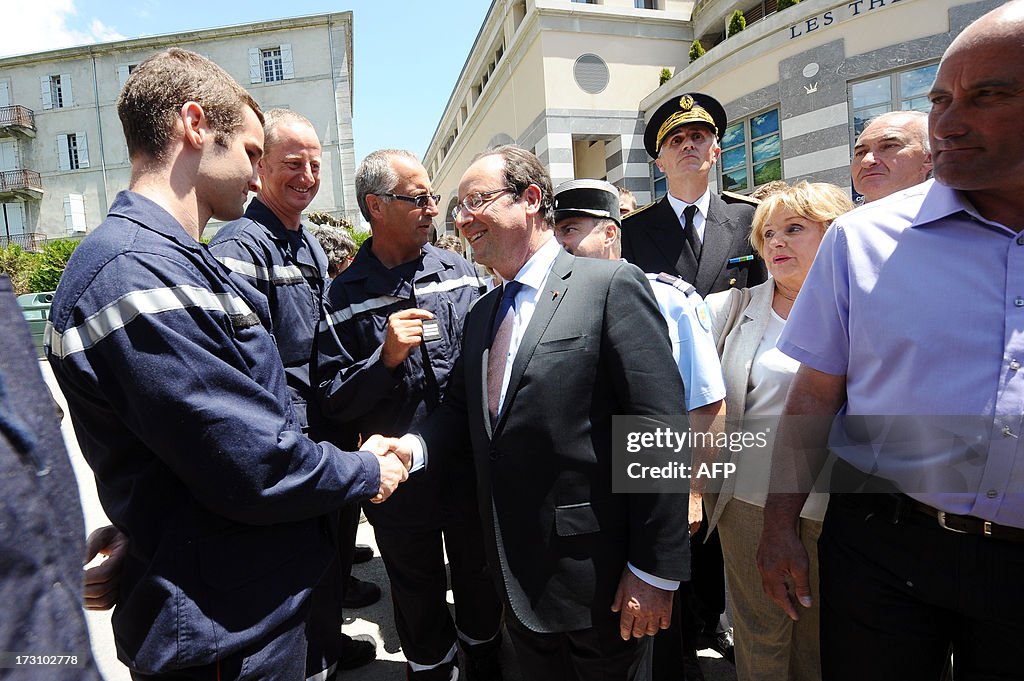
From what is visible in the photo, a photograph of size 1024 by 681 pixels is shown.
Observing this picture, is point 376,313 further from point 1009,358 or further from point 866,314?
point 1009,358

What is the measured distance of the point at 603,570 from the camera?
179cm

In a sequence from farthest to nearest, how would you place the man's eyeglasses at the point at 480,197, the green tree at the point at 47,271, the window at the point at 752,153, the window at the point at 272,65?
the window at the point at 272,65
the green tree at the point at 47,271
the window at the point at 752,153
the man's eyeglasses at the point at 480,197

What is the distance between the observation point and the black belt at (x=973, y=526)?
1352mm

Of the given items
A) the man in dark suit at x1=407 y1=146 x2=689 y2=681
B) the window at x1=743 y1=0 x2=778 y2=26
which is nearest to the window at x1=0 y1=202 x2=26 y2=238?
the window at x1=743 y1=0 x2=778 y2=26

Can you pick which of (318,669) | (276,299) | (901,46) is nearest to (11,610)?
(318,669)

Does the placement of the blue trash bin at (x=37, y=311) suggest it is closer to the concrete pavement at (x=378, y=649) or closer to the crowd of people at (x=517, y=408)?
the concrete pavement at (x=378, y=649)

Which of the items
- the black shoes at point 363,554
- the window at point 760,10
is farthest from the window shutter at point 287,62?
the black shoes at point 363,554

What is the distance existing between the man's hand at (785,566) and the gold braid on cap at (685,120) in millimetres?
2484

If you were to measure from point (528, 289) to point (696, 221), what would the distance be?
174cm

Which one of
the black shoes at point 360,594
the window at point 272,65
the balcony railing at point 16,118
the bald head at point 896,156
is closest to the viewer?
the bald head at point 896,156

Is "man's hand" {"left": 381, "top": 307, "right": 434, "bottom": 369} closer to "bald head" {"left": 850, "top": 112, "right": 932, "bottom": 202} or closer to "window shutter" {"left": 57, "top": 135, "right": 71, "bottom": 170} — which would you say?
"bald head" {"left": 850, "top": 112, "right": 932, "bottom": 202}

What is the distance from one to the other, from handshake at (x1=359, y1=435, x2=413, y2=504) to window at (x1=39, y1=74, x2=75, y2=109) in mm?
42924

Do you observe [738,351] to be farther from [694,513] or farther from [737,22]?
[737,22]

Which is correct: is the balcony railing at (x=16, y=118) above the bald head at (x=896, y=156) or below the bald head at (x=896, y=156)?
above
